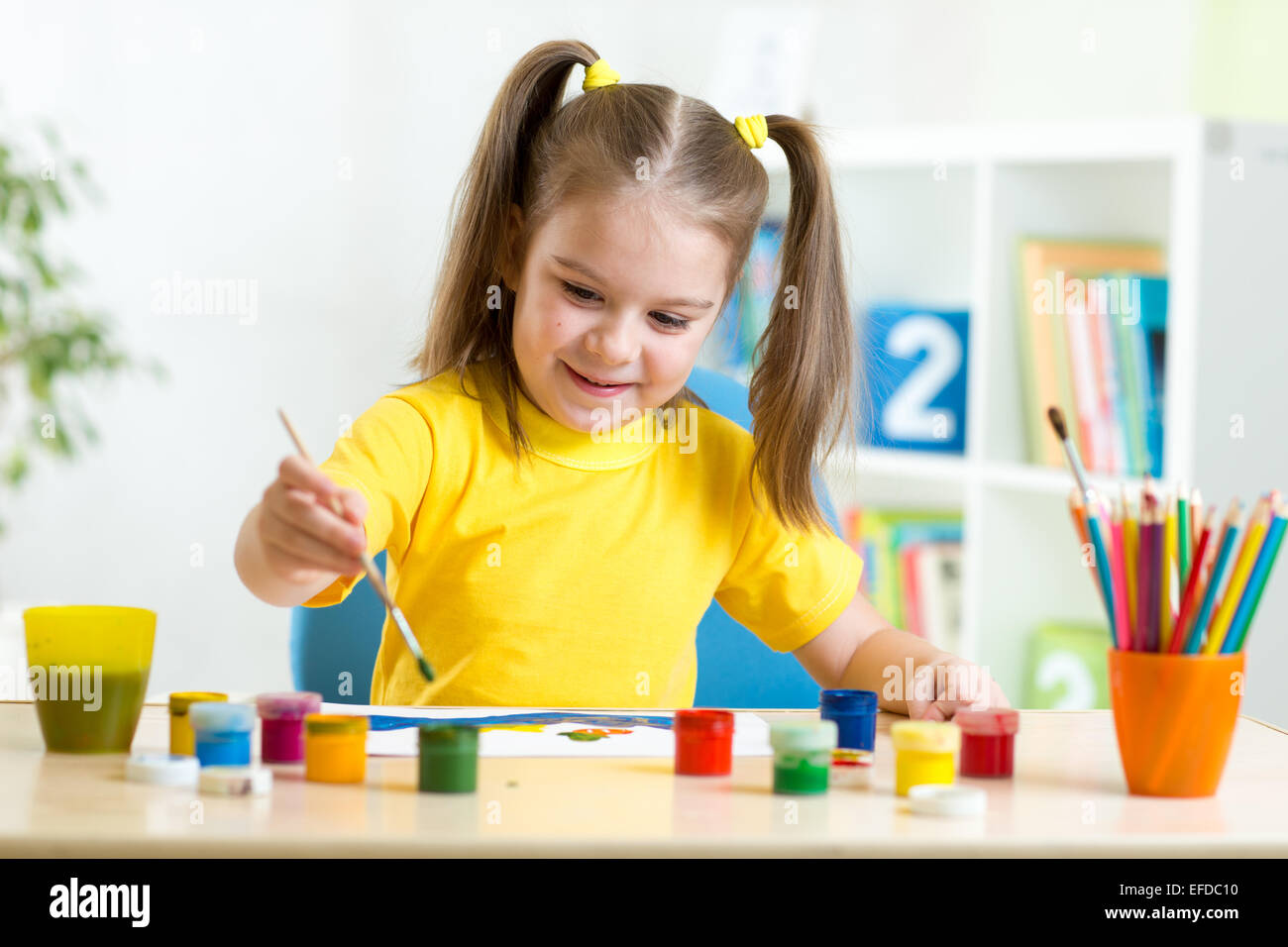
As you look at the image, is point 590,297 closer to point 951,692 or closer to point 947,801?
point 951,692

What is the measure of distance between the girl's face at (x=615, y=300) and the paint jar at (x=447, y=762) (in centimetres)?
44

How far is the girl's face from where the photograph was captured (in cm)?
111

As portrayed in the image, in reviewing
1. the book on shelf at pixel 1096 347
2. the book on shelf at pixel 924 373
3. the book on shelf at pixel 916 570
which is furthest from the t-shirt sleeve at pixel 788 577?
the book on shelf at pixel 916 570

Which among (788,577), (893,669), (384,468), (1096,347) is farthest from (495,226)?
(1096,347)

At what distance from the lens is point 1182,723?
2.57 feet

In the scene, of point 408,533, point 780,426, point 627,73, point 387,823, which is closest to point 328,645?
point 408,533

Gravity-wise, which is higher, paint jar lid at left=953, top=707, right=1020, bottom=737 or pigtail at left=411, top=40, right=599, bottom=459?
pigtail at left=411, top=40, right=599, bottom=459

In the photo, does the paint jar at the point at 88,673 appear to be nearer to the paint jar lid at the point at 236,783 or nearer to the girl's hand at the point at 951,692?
the paint jar lid at the point at 236,783

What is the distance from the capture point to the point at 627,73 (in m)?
2.73

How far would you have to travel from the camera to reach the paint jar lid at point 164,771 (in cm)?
74

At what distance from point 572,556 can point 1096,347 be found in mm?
1292

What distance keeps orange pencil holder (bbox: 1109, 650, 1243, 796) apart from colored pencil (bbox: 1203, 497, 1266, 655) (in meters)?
A: 0.01

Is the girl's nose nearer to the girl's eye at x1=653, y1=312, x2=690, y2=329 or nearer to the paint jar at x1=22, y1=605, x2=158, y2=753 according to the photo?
the girl's eye at x1=653, y1=312, x2=690, y2=329

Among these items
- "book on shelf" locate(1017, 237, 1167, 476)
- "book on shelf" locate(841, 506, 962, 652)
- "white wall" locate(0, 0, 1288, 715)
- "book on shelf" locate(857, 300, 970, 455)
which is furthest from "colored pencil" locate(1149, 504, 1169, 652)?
"white wall" locate(0, 0, 1288, 715)
